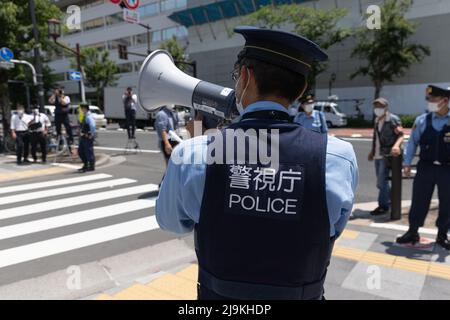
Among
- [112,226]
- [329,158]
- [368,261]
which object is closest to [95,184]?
[112,226]

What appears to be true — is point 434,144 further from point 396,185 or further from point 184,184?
point 184,184

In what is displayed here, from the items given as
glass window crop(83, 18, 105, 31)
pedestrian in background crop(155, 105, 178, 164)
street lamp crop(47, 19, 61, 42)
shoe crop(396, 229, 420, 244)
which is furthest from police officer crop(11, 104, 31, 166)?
glass window crop(83, 18, 105, 31)

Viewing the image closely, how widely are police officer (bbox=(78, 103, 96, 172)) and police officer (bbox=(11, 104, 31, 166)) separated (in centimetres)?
213

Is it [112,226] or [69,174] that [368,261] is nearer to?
[112,226]

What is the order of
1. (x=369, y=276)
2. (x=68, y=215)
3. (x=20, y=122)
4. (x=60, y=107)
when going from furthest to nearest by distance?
1. (x=60, y=107)
2. (x=20, y=122)
3. (x=68, y=215)
4. (x=369, y=276)

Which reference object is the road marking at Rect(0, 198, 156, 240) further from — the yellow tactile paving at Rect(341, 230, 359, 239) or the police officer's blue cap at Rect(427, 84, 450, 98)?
the police officer's blue cap at Rect(427, 84, 450, 98)

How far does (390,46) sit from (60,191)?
22.6 meters

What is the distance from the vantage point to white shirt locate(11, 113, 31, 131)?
1071 centimetres

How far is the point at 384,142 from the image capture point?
571 centimetres

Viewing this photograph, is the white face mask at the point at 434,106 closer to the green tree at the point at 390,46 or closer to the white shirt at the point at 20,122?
the white shirt at the point at 20,122

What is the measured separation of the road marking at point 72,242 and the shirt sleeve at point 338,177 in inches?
159

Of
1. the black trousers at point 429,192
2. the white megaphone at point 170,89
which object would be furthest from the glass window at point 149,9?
the white megaphone at point 170,89

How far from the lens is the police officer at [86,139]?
9711 millimetres

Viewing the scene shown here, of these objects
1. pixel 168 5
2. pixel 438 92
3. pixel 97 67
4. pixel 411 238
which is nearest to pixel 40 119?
pixel 411 238
